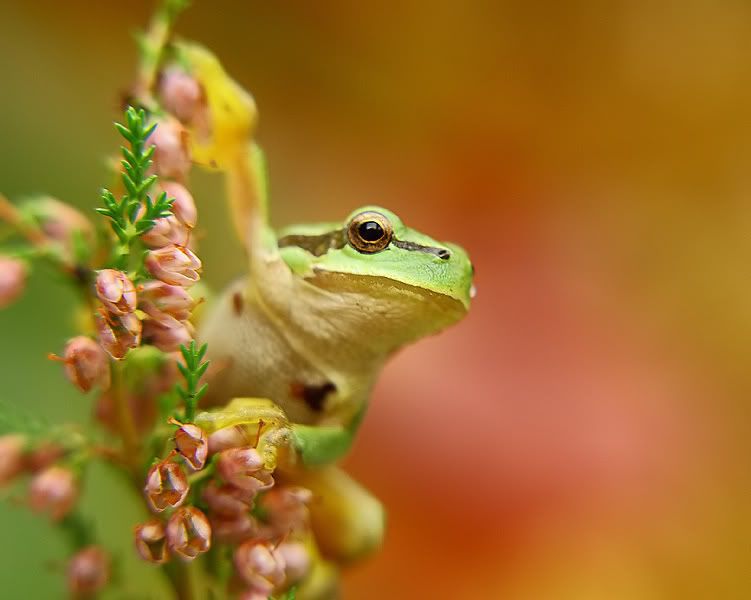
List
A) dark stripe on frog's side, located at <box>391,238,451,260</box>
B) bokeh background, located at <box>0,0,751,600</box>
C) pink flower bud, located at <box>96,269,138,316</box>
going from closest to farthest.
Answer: pink flower bud, located at <box>96,269,138,316</box> → dark stripe on frog's side, located at <box>391,238,451,260</box> → bokeh background, located at <box>0,0,751,600</box>

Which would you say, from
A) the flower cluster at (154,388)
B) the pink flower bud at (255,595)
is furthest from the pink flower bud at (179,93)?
the pink flower bud at (255,595)

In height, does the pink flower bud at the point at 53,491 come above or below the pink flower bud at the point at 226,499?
below

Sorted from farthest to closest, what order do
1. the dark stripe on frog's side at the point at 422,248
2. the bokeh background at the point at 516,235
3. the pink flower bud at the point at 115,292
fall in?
the bokeh background at the point at 516,235, the dark stripe on frog's side at the point at 422,248, the pink flower bud at the point at 115,292

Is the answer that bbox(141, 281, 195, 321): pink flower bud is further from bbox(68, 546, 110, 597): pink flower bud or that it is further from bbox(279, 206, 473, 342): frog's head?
bbox(68, 546, 110, 597): pink flower bud

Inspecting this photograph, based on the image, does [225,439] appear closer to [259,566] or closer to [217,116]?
[259,566]

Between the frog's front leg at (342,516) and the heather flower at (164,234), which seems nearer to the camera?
the heather flower at (164,234)

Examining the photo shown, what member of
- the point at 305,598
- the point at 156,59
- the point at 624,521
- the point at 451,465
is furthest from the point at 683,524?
the point at 156,59

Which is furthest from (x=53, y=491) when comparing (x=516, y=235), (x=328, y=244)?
(x=516, y=235)

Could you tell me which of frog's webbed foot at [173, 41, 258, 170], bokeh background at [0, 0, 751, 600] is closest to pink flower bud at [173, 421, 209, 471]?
frog's webbed foot at [173, 41, 258, 170]

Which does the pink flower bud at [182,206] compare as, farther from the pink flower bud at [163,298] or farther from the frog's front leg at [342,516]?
the frog's front leg at [342,516]
